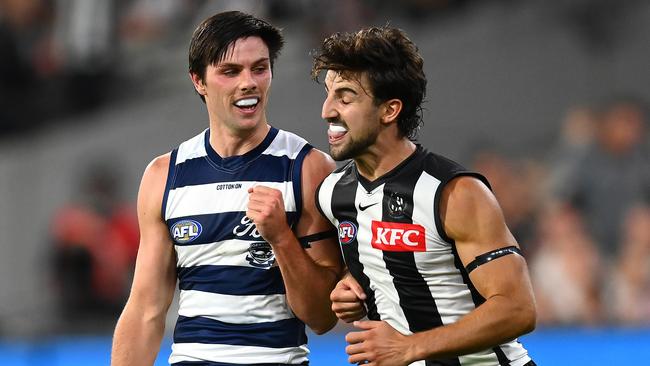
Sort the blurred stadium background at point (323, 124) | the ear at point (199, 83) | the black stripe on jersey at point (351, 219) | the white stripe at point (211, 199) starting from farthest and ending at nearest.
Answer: the blurred stadium background at point (323, 124)
the ear at point (199, 83)
the white stripe at point (211, 199)
the black stripe on jersey at point (351, 219)

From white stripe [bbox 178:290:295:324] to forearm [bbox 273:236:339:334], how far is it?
0.24 feet

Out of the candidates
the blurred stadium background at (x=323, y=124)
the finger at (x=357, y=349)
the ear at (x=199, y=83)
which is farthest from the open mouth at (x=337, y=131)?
the blurred stadium background at (x=323, y=124)

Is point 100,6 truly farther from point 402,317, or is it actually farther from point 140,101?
point 402,317

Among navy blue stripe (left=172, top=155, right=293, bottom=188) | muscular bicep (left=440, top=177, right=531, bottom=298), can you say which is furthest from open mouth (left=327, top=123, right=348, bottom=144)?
muscular bicep (left=440, top=177, right=531, bottom=298)

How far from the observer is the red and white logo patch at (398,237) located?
3654 millimetres

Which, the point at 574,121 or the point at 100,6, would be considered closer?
the point at 574,121

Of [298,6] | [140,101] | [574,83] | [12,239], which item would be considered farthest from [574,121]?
[12,239]

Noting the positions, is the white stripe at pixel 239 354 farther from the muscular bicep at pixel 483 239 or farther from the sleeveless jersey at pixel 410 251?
the muscular bicep at pixel 483 239

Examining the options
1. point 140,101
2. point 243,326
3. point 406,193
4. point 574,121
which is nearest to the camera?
point 406,193

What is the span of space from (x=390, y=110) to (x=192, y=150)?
0.77 meters

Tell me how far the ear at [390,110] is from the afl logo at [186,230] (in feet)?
2.37

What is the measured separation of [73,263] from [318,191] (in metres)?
5.48

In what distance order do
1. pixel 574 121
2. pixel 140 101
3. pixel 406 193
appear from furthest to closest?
1. pixel 140 101
2. pixel 574 121
3. pixel 406 193

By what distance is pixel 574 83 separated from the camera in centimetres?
921
